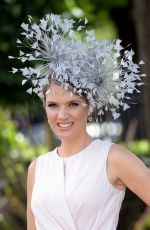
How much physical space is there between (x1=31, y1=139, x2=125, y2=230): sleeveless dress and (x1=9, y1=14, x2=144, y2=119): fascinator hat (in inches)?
9.4

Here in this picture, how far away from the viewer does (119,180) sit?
344cm

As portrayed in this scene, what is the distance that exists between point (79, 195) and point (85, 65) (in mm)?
600

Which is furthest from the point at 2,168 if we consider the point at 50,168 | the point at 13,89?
the point at 50,168

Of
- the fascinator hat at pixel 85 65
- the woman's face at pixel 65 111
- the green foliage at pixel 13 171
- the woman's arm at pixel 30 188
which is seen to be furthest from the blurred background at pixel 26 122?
the woman's face at pixel 65 111

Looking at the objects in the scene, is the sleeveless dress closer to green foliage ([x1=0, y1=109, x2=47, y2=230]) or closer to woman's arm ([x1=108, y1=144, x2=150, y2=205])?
woman's arm ([x1=108, y1=144, x2=150, y2=205])

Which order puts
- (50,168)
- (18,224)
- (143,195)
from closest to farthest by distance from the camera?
(143,195)
(50,168)
(18,224)

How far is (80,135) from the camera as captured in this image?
3.55 m

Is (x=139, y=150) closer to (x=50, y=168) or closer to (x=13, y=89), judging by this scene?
(x=13, y=89)

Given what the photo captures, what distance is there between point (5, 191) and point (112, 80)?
4964mm

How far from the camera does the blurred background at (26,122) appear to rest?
24.8 feet

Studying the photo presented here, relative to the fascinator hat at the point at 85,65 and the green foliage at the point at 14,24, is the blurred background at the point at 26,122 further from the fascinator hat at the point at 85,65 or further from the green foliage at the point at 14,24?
the fascinator hat at the point at 85,65

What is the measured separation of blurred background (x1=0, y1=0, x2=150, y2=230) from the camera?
755 cm

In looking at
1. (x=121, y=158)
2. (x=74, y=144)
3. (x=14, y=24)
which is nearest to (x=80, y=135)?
(x=74, y=144)

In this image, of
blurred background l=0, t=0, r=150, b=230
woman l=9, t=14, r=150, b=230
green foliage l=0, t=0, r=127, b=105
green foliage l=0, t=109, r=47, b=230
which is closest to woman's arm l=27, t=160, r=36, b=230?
woman l=9, t=14, r=150, b=230
